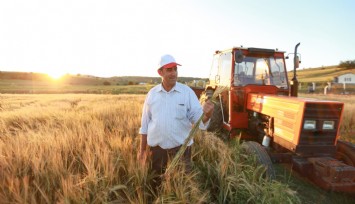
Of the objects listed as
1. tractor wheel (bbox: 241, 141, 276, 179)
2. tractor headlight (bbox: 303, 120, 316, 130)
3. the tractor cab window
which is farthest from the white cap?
the tractor cab window

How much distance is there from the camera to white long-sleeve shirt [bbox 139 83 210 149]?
2.87m

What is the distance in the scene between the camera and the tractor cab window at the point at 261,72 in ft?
20.0

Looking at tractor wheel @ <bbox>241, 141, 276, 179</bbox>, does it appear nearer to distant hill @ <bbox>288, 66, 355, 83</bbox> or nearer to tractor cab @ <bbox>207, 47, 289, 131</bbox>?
tractor cab @ <bbox>207, 47, 289, 131</bbox>

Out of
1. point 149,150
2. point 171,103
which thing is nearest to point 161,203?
point 149,150

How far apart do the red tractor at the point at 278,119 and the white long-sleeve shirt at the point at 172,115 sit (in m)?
0.90

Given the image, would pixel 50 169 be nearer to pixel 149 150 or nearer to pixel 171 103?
pixel 149 150

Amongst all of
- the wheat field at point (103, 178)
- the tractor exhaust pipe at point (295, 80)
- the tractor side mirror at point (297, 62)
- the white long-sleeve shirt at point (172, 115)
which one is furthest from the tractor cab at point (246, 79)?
the white long-sleeve shirt at point (172, 115)

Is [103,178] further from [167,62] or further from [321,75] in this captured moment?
[321,75]

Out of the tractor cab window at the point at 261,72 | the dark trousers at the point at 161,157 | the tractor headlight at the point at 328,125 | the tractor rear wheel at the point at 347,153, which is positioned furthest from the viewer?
the tractor cab window at the point at 261,72

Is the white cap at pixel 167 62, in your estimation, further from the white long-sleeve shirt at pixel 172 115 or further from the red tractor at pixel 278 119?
the red tractor at pixel 278 119

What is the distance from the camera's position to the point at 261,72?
628 centimetres

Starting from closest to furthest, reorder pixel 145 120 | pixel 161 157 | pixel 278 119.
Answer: pixel 161 157
pixel 145 120
pixel 278 119

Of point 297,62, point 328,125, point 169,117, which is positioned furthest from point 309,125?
point 169,117

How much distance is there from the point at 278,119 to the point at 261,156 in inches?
39.5
